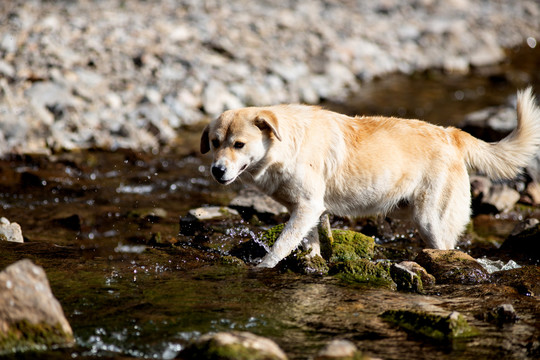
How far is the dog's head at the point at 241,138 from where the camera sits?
21.2 ft

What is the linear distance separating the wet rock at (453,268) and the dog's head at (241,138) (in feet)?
7.42

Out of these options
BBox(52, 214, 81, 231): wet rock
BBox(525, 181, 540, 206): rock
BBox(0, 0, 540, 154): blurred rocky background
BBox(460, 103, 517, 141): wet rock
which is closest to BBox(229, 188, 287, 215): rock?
BBox(52, 214, 81, 231): wet rock

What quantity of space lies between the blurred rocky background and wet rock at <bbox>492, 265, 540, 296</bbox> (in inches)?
330

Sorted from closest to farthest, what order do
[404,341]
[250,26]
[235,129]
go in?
[404,341], [235,129], [250,26]

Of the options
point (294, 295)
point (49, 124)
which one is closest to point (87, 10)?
point (49, 124)

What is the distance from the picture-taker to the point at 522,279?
260 inches

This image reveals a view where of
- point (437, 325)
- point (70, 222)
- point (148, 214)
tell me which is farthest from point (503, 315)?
point (70, 222)

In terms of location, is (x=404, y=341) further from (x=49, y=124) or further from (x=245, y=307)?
(x=49, y=124)

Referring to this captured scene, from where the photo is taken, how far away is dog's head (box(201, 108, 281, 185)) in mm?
6449

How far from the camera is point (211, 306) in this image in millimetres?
5605

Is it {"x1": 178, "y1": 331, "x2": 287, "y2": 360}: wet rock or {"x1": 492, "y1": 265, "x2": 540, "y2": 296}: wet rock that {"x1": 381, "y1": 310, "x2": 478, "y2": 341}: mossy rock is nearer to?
{"x1": 178, "y1": 331, "x2": 287, "y2": 360}: wet rock

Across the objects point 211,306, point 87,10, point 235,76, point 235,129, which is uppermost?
point 87,10

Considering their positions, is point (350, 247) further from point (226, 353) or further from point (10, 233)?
point (10, 233)

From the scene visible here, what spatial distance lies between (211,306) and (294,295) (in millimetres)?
909
